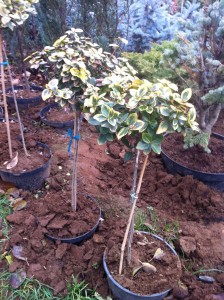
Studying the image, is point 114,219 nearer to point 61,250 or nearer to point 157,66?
point 61,250

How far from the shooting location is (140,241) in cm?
226

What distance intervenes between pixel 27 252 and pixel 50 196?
55 cm

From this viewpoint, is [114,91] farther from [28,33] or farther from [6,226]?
[28,33]

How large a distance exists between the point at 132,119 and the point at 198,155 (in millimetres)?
1911

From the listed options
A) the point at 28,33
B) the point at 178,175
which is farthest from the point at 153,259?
the point at 28,33

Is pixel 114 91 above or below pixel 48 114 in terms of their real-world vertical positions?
above

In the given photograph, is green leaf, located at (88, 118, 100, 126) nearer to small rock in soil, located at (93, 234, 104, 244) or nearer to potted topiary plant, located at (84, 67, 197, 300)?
potted topiary plant, located at (84, 67, 197, 300)

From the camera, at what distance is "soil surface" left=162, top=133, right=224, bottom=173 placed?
3.15 m

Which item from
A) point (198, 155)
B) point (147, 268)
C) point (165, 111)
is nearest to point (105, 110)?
point (165, 111)

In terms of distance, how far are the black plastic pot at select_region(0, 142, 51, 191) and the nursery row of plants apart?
0.04 feet

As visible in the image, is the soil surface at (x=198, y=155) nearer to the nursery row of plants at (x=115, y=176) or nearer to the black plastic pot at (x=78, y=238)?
the nursery row of plants at (x=115, y=176)

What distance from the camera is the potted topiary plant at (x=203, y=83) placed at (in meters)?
2.78

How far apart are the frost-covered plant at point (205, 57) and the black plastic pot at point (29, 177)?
4.83ft

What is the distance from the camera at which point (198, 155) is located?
10.8ft
